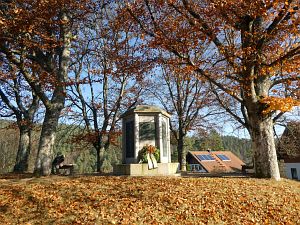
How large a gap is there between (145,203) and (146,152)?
526 cm

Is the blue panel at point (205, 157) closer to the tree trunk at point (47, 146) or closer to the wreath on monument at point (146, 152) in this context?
the wreath on monument at point (146, 152)

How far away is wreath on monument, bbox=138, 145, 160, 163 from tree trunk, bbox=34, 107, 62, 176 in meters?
4.66

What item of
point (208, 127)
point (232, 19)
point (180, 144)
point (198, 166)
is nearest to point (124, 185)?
point (232, 19)

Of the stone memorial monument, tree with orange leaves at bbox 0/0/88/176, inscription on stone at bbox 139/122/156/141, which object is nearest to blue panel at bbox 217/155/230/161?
the stone memorial monument

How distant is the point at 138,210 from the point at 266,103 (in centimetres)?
822

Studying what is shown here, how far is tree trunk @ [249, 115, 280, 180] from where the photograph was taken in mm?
11492

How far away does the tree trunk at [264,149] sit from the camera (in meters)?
11.5

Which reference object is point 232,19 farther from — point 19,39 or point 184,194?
point 19,39

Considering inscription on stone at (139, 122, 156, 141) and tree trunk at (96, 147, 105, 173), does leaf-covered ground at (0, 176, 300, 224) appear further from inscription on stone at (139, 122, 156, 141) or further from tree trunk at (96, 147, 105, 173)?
tree trunk at (96, 147, 105, 173)

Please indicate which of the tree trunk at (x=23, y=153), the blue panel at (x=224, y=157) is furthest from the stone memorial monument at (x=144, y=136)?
the blue panel at (x=224, y=157)

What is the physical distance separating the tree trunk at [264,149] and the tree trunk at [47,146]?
34.1 ft

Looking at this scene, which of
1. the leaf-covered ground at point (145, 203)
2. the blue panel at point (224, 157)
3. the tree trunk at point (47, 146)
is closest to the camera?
the leaf-covered ground at point (145, 203)

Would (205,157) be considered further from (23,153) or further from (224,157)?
(23,153)

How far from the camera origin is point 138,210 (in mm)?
7121
